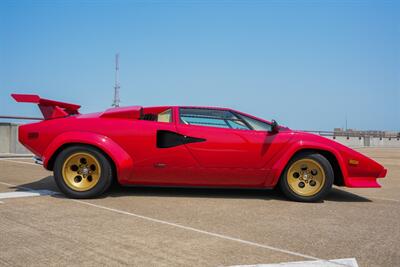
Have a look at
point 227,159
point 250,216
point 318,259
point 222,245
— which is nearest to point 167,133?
point 227,159

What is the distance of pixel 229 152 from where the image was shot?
489cm

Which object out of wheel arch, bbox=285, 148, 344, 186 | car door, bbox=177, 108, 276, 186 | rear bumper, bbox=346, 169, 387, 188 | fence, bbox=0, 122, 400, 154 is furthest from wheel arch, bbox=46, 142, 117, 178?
fence, bbox=0, 122, 400, 154

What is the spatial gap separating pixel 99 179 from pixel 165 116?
1.22 meters

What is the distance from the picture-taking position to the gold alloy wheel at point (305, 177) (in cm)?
501

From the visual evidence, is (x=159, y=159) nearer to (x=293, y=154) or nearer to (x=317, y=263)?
(x=293, y=154)

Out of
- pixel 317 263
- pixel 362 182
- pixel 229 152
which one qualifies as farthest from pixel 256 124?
pixel 317 263

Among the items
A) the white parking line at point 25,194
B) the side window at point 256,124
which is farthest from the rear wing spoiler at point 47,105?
the side window at point 256,124

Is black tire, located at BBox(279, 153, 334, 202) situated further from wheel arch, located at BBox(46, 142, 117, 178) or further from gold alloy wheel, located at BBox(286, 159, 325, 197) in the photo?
wheel arch, located at BBox(46, 142, 117, 178)

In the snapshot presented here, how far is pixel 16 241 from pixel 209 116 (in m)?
2.93

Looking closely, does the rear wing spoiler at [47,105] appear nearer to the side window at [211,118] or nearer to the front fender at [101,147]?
the front fender at [101,147]

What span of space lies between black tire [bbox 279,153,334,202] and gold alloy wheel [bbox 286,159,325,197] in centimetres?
3

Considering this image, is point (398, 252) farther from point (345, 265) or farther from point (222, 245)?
point (222, 245)

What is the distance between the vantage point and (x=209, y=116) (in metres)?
5.15

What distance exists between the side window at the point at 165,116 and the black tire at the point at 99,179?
0.92 m
